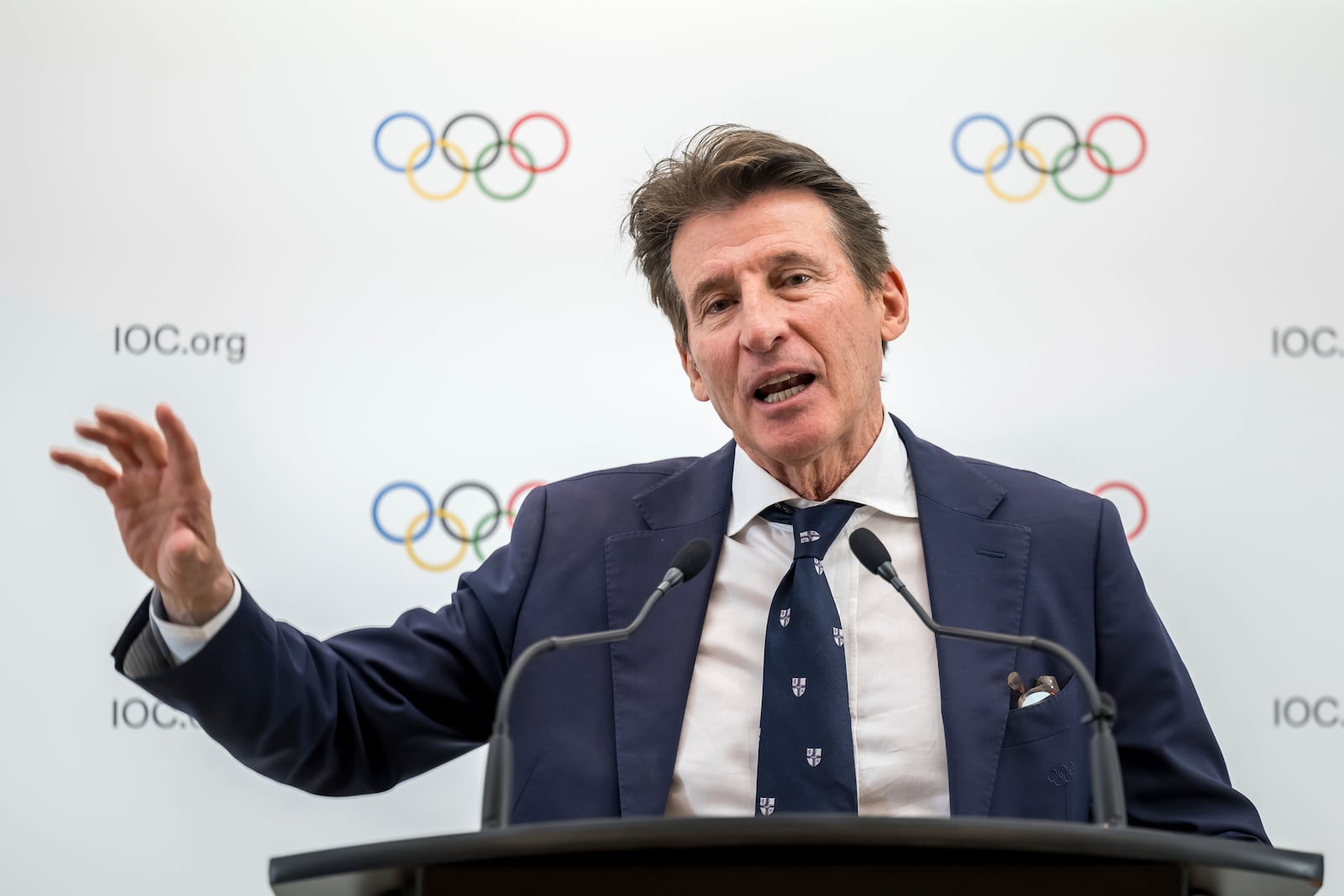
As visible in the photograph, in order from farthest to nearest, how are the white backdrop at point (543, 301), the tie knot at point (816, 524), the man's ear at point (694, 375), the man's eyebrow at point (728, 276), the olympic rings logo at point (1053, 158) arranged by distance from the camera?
1. the olympic rings logo at point (1053, 158)
2. the white backdrop at point (543, 301)
3. the man's ear at point (694, 375)
4. the man's eyebrow at point (728, 276)
5. the tie knot at point (816, 524)

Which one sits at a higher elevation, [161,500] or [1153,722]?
[161,500]

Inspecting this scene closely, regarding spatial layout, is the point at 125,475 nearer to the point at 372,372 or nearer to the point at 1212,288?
the point at 372,372

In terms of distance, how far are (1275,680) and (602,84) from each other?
1749 millimetres

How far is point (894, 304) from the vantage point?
2.23 meters

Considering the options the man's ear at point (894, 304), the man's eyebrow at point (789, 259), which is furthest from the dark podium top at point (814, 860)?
the man's ear at point (894, 304)

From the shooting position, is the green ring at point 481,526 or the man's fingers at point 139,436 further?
the green ring at point 481,526

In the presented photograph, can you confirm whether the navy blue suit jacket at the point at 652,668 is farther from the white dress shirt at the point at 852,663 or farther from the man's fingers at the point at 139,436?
the man's fingers at the point at 139,436

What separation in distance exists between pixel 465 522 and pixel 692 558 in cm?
96

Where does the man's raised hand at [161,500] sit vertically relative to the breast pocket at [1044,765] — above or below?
above

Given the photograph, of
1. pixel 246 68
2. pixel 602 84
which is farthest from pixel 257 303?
pixel 602 84

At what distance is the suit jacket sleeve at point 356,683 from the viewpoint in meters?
1.54

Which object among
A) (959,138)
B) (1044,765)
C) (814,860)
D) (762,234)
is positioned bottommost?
(1044,765)

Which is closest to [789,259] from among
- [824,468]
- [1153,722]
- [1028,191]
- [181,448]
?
[824,468]

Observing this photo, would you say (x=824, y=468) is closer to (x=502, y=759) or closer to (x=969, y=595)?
(x=969, y=595)
